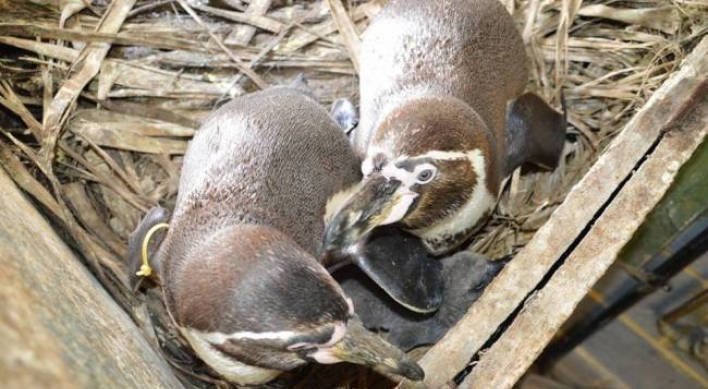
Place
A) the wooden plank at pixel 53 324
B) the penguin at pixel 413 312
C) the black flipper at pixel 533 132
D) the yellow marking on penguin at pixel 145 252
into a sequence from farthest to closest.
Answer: the black flipper at pixel 533 132
the penguin at pixel 413 312
the yellow marking on penguin at pixel 145 252
the wooden plank at pixel 53 324

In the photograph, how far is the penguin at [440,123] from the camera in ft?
7.80

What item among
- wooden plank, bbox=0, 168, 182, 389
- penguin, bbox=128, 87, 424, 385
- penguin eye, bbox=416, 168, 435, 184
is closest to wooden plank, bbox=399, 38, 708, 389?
penguin, bbox=128, 87, 424, 385

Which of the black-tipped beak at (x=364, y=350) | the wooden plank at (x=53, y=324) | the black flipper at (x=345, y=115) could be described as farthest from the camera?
the black flipper at (x=345, y=115)

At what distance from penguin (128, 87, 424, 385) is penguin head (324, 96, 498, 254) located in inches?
6.8

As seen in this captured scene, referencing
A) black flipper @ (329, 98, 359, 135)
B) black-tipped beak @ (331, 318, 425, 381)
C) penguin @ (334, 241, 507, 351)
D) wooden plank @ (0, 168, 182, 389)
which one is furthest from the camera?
black flipper @ (329, 98, 359, 135)

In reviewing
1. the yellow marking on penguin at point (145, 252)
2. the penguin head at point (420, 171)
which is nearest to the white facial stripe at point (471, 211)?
the penguin head at point (420, 171)

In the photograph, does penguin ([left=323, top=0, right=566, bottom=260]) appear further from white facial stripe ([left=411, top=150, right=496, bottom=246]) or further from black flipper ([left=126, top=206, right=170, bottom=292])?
black flipper ([left=126, top=206, right=170, bottom=292])

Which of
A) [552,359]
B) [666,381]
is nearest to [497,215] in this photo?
[552,359]

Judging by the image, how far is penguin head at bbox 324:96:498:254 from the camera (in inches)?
92.5

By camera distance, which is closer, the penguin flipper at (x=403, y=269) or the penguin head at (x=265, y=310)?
the penguin head at (x=265, y=310)

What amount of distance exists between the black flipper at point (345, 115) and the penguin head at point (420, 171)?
454 millimetres

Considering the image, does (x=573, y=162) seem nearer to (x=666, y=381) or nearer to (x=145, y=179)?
(x=666, y=381)

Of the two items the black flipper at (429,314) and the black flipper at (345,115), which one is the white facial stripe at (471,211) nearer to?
the black flipper at (429,314)

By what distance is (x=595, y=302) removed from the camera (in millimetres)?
2688
